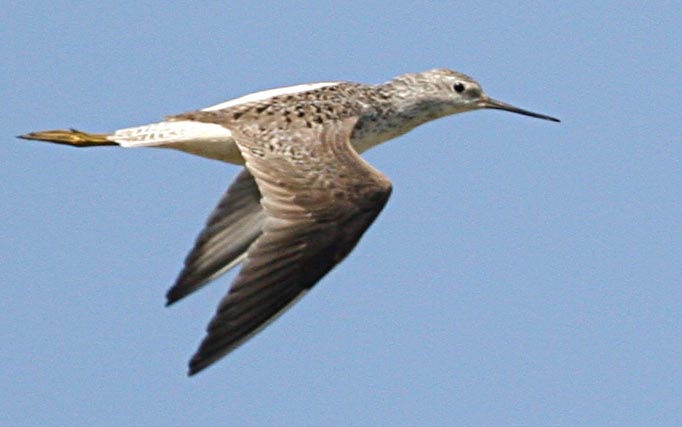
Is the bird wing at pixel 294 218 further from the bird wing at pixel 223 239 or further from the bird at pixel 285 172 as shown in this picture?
the bird wing at pixel 223 239

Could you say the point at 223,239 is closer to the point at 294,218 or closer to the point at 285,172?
the point at 285,172

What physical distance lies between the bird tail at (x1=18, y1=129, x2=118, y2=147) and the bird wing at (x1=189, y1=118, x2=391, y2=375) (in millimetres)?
1535

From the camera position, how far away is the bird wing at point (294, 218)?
424 inches

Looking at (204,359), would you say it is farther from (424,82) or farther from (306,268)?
(424,82)

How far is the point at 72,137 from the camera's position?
14.1 meters

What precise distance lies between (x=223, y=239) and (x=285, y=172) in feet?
4.87

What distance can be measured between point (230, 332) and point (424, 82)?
4.34 meters

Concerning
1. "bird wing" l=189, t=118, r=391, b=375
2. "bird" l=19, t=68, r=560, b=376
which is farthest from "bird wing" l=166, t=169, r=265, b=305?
"bird wing" l=189, t=118, r=391, b=375

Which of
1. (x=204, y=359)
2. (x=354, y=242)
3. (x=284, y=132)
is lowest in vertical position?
(x=204, y=359)

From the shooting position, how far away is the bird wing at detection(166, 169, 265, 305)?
1341cm

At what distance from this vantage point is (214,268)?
1341 centimetres

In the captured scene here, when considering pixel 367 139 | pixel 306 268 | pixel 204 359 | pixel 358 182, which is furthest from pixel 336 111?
pixel 204 359

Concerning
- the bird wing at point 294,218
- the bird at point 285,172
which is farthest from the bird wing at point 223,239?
the bird wing at point 294,218

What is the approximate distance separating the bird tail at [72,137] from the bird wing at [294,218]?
1.54 m
